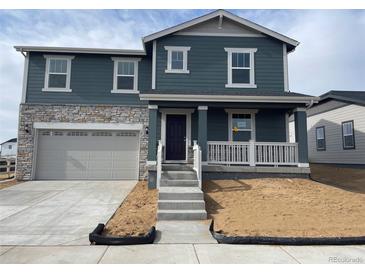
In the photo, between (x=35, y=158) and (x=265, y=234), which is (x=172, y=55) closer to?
(x=35, y=158)

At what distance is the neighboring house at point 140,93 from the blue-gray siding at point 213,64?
4cm

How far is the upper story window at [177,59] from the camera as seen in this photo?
11.6 meters

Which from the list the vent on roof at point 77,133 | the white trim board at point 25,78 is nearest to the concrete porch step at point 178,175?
the vent on roof at point 77,133

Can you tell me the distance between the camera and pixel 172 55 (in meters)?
11.7

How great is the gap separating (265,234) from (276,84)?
8172mm

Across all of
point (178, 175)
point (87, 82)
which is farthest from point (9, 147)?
point (178, 175)

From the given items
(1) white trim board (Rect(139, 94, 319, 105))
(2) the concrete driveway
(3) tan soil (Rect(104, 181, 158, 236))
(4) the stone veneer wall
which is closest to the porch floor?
(3) tan soil (Rect(104, 181, 158, 236))

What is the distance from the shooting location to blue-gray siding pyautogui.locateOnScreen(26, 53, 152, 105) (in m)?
12.3

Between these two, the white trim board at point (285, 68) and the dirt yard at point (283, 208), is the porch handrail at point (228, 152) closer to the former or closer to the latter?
the dirt yard at point (283, 208)

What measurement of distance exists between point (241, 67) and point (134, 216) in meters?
8.24

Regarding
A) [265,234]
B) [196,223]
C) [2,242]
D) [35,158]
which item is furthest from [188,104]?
[35,158]

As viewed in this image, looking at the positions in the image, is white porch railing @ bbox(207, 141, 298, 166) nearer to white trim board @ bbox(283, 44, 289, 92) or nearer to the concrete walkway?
white trim board @ bbox(283, 44, 289, 92)

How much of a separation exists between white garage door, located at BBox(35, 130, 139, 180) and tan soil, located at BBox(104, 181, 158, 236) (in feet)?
12.5

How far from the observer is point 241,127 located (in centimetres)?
1155
